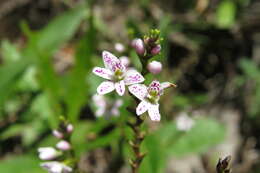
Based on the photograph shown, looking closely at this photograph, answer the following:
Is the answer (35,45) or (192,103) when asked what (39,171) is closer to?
(35,45)

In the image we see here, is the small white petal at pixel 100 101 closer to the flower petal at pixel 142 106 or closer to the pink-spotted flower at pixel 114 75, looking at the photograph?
the pink-spotted flower at pixel 114 75

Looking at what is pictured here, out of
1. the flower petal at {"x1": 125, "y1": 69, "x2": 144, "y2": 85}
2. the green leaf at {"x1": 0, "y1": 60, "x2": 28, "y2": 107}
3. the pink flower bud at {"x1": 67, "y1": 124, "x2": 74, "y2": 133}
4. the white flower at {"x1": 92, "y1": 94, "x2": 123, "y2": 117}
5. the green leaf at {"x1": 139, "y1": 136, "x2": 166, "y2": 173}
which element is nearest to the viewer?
the flower petal at {"x1": 125, "y1": 69, "x2": 144, "y2": 85}

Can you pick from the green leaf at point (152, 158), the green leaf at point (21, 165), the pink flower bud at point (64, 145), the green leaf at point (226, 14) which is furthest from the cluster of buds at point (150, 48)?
the green leaf at point (226, 14)

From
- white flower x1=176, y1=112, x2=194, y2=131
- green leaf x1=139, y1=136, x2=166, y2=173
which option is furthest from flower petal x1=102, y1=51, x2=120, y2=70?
white flower x1=176, y1=112, x2=194, y2=131

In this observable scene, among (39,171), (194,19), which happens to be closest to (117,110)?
(39,171)

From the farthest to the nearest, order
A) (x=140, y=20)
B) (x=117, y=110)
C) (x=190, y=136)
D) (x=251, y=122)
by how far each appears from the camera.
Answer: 1. (x=140, y=20)
2. (x=251, y=122)
3. (x=190, y=136)
4. (x=117, y=110)

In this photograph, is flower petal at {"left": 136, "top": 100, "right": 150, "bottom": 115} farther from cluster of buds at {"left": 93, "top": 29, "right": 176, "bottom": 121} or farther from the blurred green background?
the blurred green background

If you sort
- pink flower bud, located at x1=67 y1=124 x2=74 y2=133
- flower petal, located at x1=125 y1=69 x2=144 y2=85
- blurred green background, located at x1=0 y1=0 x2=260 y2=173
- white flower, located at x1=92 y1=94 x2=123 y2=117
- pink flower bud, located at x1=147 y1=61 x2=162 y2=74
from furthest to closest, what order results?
blurred green background, located at x1=0 y1=0 x2=260 y2=173 → white flower, located at x1=92 y1=94 x2=123 y2=117 → pink flower bud, located at x1=67 y1=124 x2=74 y2=133 → pink flower bud, located at x1=147 y1=61 x2=162 y2=74 → flower petal, located at x1=125 y1=69 x2=144 y2=85
